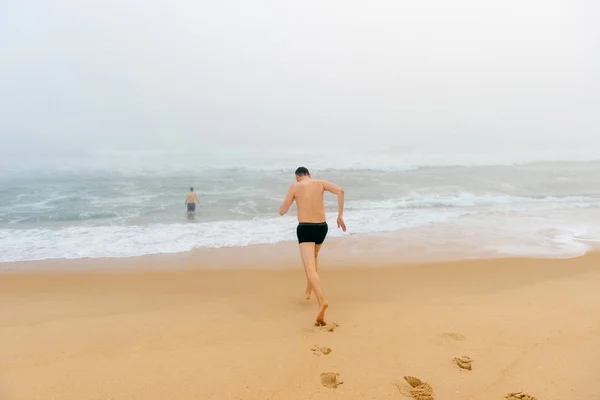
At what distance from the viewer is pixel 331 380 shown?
2.97m

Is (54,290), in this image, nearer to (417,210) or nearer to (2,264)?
(2,264)

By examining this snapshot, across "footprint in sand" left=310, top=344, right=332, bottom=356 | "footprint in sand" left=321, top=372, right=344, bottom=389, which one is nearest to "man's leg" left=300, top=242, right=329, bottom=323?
"footprint in sand" left=310, top=344, right=332, bottom=356

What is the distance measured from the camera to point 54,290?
18.4 feet

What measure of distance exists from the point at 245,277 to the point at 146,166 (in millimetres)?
32985

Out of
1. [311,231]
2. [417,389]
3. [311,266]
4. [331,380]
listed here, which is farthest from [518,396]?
[311,231]

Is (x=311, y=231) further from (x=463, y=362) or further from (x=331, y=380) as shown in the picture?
(x=463, y=362)

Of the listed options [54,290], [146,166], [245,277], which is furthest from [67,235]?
[146,166]

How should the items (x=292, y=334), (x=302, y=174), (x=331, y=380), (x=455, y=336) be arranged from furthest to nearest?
(x=302, y=174)
(x=292, y=334)
(x=455, y=336)
(x=331, y=380)

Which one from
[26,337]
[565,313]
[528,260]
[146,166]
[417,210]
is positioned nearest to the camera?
[26,337]

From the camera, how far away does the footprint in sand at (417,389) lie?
279 centimetres

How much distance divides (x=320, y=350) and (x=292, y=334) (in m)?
0.45

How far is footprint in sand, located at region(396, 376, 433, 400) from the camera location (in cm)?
279

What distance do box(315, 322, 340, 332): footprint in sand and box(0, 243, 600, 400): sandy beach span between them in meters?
0.03

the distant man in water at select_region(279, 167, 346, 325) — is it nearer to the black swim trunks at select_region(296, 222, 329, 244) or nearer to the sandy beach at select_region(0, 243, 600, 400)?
the black swim trunks at select_region(296, 222, 329, 244)
